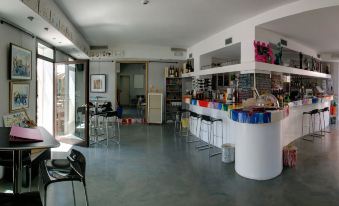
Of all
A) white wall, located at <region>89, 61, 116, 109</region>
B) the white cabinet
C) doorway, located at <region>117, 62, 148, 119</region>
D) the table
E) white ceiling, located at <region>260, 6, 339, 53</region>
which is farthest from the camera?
doorway, located at <region>117, 62, 148, 119</region>

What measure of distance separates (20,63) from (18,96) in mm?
570

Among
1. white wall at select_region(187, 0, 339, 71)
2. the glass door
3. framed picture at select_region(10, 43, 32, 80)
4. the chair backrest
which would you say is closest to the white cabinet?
white wall at select_region(187, 0, 339, 71)

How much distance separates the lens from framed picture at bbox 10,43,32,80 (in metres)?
3.88

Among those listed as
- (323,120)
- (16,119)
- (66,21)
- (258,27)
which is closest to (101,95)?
(66,21)

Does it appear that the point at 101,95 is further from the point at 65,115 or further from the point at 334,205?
the point at 334,205

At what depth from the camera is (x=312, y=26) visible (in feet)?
15.9

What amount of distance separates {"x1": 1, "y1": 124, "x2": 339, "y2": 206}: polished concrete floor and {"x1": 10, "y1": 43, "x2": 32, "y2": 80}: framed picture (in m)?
1.92

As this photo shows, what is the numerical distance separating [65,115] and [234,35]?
15.5 ft

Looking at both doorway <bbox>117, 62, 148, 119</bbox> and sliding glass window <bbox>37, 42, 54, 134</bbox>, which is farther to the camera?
doorway <bbox>117, 62, 148, 119</bbox>

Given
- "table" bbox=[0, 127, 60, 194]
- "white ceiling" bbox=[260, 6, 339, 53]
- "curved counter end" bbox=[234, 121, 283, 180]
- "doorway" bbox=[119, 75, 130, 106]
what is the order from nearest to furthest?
1. "table" bbox=[0, 127, 60, 194]
2. "curved counter end" bbox=[234, 121, 283, 180]
3. "white ceiling" bbox=[260, 6, 339, 53]
4. "doorway" bbox=[119, 75, 130, 106]

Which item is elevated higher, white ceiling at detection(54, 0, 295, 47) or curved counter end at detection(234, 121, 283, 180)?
white ceiling at detection(54, 0, 295, 47)

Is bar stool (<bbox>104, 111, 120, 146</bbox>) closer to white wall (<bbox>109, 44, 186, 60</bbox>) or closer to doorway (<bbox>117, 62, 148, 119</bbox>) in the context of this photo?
white wall (<bbox>109, 44, 186, 60</bbox>)

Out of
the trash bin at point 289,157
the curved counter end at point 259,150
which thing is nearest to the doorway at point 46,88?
the curved counter end at point 259,150

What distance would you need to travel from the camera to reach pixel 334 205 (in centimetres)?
289
